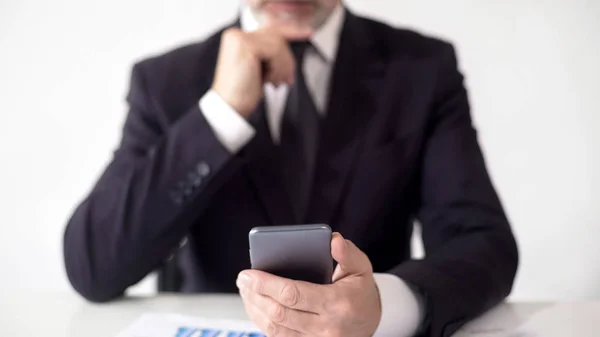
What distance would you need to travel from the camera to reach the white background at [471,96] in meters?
1.25

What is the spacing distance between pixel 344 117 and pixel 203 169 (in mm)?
259

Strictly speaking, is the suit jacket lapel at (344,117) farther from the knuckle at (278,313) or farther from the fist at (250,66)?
the knuckle at (278,313)

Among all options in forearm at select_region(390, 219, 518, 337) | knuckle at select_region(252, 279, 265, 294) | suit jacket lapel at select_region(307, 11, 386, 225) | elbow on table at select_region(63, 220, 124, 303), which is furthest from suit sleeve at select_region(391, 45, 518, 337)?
elbow on table at select_region(63, 220, 124, 303)

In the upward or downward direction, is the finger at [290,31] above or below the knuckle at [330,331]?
above

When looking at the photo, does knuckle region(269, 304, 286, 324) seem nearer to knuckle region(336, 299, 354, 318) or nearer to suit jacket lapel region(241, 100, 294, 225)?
knuckle region(336, 299, 354, 318)

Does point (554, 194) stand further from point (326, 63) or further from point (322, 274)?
point (322, 274)

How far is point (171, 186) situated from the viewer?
0.71 meters

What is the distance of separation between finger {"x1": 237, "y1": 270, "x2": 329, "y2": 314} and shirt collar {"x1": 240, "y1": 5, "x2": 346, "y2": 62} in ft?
1.64

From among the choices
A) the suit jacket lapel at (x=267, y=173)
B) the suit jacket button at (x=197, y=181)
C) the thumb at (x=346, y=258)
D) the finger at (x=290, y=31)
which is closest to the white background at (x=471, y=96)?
the finger at (x=290, y=31)

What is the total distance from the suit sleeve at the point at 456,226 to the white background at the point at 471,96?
0.45 metres

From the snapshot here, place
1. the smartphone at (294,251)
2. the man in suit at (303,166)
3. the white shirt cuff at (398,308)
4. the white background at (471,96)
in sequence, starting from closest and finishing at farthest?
the smartphone at (294,251)
the white shirt cuff at (398,308)
the man in suit at (303,166)
the white background at (471,96)

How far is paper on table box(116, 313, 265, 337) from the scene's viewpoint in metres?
0.61

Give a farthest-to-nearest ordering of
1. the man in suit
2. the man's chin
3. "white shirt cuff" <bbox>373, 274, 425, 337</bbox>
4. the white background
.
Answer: the white background, the man's chin, the man in suit, "white shirt cuff" <bbox>373, 274, 425, 337</bbox>

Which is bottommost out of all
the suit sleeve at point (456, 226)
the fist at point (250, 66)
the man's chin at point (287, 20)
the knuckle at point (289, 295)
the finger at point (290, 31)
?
the suit sleeve at point (456, 226)
